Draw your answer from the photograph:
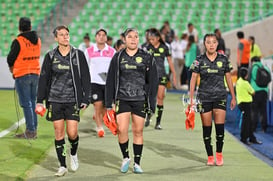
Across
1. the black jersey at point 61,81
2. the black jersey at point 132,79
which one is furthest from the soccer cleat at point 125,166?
the black jersey at point 61,81

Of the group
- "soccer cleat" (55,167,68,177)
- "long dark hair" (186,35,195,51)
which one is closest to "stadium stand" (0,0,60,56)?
"long dark hair" (186,35,195,51)

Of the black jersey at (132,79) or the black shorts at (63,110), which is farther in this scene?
the black jersey at (132,79)

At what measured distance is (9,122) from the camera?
602 inches

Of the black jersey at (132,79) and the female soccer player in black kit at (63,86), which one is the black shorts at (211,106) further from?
the female soccer player in black kit at (63,86)

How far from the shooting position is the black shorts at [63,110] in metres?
9.31

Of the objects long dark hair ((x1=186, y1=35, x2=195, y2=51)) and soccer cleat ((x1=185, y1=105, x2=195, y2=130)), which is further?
long dark hair ((x1=186, y1=35, x2=195, y2=51))

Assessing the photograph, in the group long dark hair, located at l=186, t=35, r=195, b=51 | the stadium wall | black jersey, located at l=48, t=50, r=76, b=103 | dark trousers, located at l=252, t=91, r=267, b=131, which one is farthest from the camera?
the stadium wall

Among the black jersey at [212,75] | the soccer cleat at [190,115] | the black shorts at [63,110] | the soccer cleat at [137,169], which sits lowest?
the soccer cleat at [137,169]

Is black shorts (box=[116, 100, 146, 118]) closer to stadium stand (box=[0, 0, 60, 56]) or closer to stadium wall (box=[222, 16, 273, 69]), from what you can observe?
stadium wall (box=[222, 16, 273, 69])

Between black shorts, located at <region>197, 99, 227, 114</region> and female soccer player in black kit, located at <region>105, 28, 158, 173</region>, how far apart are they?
1.08m

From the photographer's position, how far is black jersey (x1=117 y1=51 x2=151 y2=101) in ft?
31.3

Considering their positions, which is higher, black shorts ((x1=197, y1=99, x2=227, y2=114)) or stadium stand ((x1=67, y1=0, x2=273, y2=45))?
stadium stand ((x1=67, y1=0, x2=273, y2=45))

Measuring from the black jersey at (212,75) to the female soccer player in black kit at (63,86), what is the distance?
182 cm

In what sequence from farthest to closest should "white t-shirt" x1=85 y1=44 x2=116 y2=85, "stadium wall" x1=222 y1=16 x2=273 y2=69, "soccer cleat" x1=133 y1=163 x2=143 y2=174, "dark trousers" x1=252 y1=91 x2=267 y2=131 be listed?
1. "stadium wall" x1=222 y1=16 x2=273 y2=69
2. "dark trousers" x1=252 y1=91 x2=267 y2=131
3. "white t-shirt" x1=85 y1=44 x2=116 y2=85
4. "soccer cleat" x1=133 y1=163 x2=143 y2=174
